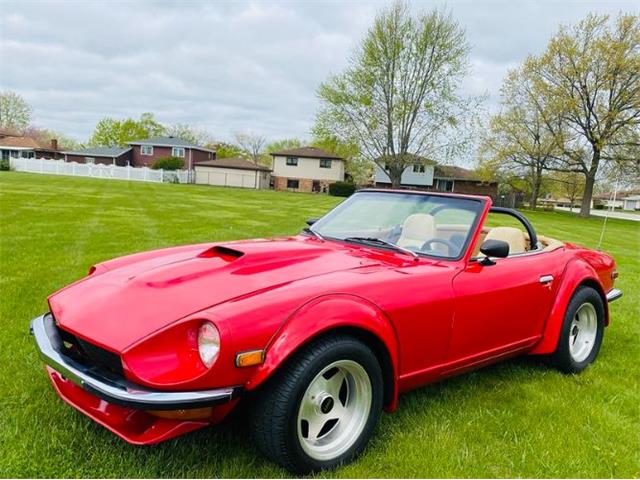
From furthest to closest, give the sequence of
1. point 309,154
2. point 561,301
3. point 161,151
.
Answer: point 161,151 < point 309,154 < point 561,301

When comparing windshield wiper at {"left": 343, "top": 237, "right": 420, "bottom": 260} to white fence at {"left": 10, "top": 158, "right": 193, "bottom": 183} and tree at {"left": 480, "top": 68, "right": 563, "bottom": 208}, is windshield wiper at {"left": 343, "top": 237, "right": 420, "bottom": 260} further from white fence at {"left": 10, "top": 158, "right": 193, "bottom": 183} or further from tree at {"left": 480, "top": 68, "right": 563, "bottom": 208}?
white fence at {"left": 10, "top": 158, "right": 193, "bottom": 183}

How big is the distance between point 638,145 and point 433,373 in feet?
123

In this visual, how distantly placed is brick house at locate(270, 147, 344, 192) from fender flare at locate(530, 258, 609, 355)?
163ft

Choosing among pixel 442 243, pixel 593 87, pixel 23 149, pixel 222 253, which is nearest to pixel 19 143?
pixel 23 149

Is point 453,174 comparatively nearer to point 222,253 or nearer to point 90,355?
point 222,253

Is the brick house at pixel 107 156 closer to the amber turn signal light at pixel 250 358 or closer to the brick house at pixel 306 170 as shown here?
the brick house at pixel 306 170

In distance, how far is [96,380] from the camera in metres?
2.28

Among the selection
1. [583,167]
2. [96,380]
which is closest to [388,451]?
[96,380]

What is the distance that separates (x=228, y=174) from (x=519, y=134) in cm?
2831

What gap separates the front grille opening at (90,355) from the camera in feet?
7.77

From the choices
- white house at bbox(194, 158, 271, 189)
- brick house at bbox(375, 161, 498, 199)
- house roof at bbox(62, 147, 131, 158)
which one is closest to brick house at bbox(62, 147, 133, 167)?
house roof at bbox(62, 147, 131, 158)

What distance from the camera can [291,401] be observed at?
2.30 meters

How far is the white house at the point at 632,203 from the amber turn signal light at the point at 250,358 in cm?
12741

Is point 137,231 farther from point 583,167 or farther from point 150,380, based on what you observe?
point 583,167
